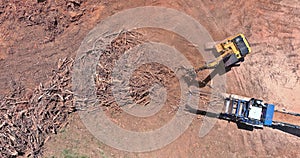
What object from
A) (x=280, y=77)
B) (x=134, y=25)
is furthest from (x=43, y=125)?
(x=280, y=77)

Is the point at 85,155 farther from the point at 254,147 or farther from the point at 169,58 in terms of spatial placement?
the point at 254,147

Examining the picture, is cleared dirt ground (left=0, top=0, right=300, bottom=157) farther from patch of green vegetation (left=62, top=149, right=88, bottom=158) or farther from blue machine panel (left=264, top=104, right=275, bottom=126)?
blue machine panel (left=264, top=104, right=275, bottom=126)

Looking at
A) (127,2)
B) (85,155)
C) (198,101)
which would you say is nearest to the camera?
(85,155)

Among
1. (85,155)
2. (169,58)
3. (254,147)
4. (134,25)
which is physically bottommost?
(85,155)

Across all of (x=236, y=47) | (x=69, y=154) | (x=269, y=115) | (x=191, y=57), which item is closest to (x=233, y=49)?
(x=236, y=47)

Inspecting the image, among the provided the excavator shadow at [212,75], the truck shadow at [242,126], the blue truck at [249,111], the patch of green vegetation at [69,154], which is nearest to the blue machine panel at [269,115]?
the blue truck at [249,111]

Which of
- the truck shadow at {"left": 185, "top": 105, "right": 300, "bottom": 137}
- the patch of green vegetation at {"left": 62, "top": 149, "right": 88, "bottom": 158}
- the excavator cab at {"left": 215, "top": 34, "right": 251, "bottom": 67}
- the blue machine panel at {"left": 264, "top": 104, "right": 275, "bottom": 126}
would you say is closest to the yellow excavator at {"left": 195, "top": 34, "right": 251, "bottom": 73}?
the excavator cab at {"left": 215, "top": 34, "right": 251, "bottom": 67}

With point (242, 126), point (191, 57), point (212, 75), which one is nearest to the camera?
point (242, 126)

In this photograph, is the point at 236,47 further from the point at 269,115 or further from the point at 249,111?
the point at 269,115
